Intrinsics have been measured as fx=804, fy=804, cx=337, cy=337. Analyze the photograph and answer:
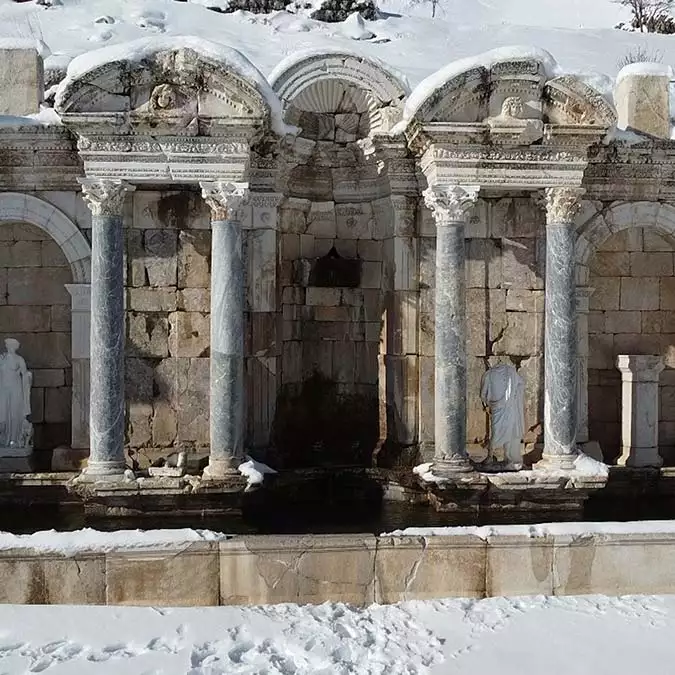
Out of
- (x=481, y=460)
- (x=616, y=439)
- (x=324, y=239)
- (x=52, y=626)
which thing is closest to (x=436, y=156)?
(x=324, y=239)

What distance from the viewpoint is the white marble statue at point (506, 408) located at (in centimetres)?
974

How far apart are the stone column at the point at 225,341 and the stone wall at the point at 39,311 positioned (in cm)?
232

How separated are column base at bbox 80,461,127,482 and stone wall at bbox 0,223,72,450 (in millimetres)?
1588

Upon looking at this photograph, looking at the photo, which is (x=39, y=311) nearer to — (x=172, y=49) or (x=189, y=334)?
(x=189, y=334)

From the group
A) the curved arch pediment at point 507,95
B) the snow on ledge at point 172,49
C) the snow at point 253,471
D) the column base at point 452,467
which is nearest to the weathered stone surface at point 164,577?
the snow at point 253,471

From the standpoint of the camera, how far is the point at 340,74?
9.51m

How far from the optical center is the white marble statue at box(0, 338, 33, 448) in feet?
32.5

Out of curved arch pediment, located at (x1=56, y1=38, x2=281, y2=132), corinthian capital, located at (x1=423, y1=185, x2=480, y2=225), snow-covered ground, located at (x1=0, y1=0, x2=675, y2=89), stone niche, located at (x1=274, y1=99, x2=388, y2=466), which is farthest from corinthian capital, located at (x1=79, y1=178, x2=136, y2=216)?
snow-covered ground, located at (x1=0, y1=0, x2=675, y2=89)

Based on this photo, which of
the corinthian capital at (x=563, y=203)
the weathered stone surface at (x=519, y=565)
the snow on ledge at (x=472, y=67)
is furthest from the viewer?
the corinthian capital at (x=563, y=203)

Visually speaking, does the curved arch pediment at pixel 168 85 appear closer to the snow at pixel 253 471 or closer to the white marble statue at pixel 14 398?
the white marble statue at pixel 14 398

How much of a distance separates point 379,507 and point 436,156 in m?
4.23

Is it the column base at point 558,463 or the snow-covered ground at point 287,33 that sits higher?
the snow-covered ground at point 287,33

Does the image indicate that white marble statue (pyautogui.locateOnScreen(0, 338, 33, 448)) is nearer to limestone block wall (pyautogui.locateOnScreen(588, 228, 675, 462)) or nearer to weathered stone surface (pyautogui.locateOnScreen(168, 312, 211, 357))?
weathered stone surface (pyautogui.locateOnScreen(168, 312, 211, 357))

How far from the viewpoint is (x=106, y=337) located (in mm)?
9141
